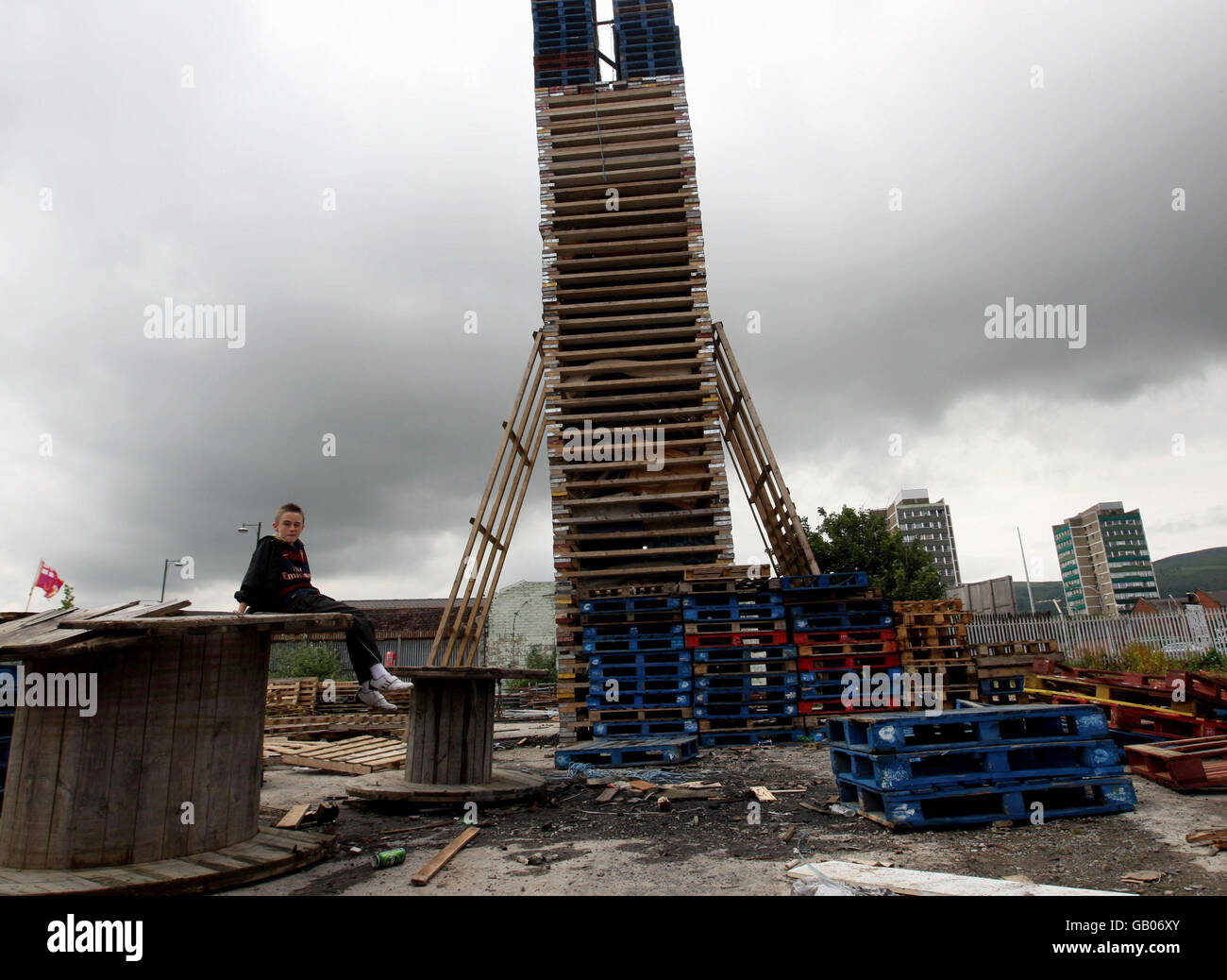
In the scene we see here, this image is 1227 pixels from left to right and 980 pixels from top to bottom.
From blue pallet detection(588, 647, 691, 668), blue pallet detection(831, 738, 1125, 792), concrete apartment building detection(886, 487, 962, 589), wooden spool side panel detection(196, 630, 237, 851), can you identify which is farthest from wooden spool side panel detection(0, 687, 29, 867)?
concrete apartment building detection(886, 487, 962, 589)

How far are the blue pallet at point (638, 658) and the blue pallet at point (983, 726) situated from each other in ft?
15.1

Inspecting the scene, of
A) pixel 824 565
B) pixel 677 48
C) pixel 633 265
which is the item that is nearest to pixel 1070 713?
pixel 633 265

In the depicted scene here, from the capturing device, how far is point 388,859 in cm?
417

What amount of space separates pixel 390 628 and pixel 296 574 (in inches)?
1242

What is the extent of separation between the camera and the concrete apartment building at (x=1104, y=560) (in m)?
142

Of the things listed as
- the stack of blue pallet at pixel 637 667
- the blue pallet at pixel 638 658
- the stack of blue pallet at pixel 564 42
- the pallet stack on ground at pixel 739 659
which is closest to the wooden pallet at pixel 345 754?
the stack of blue pallet at pixel 637 667

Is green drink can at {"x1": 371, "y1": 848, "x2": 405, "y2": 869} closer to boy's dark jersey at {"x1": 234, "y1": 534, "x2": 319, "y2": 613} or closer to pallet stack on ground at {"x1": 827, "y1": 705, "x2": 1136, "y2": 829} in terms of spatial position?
boy's dark jersey at {"x1": 234, "y1": 534, "x2": 319, "y2": 613}

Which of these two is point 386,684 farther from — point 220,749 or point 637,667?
point 637,667

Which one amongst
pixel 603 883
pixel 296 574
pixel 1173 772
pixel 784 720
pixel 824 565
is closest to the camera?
pixel 603 883

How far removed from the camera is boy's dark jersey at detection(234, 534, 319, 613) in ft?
15.6

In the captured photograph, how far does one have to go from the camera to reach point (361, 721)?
13727 mm

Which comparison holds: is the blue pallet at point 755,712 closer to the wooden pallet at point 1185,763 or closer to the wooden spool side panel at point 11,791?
the wooden pallet at point 1185,763
